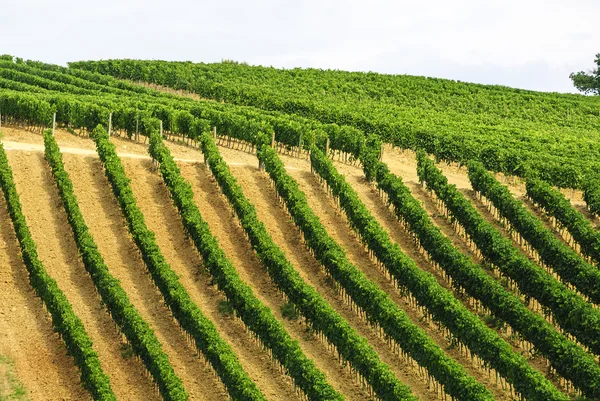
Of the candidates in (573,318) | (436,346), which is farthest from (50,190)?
(573,318)

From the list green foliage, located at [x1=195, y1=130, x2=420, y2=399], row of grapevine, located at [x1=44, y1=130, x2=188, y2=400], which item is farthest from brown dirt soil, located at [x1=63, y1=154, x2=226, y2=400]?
green foliage, located at [x1=195, y1=130, x2=420, y2=399]

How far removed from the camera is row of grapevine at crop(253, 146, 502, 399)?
38.3 m

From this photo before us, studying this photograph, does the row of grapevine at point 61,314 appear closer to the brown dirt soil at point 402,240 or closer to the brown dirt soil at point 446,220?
the brown dirt soil at point 402,240

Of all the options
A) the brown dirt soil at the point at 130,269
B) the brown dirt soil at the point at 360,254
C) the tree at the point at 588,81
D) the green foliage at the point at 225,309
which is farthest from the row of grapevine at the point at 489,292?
the tree at the point at 588,81

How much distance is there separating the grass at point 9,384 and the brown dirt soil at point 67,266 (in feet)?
11.0

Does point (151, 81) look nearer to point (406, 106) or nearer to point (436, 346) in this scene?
point (406, 106)

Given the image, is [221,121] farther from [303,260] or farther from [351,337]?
[351,337]

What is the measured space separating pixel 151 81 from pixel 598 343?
239ft

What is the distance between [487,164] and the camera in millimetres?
66312

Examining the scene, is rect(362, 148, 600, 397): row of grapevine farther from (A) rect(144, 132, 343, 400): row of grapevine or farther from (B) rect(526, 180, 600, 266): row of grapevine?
(A) rect(144, 132, 343, 400): row of grapevine

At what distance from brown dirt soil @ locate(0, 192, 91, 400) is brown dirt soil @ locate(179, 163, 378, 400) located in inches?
362

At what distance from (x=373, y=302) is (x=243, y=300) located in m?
5.44

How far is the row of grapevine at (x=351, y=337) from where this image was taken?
125 ft

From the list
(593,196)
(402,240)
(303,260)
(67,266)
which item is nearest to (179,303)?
(67,266)
